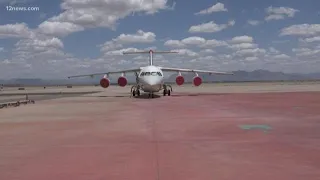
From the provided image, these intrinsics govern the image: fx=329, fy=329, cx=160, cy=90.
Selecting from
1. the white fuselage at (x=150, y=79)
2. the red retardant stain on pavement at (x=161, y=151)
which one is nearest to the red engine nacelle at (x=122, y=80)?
the white fuselage at (x=150, y=79)

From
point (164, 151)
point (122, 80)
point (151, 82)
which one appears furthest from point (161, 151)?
point (122, 80)

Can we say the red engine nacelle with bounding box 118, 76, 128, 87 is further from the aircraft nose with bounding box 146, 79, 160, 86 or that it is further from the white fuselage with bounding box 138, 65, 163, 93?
the aircraft nose with bounding box 146, 79, 160, 86

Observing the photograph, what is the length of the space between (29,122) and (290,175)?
41.1 feet

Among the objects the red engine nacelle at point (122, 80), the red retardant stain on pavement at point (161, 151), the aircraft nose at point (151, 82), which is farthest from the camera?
the red engine nacelle at point (122, 80)

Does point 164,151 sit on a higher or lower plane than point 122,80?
lower

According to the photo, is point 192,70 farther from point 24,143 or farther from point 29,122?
point 24,143

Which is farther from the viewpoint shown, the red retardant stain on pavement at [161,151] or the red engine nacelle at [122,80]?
the red engine nacelle at [122,80]

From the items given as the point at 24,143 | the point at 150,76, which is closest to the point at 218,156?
the point at 24,143

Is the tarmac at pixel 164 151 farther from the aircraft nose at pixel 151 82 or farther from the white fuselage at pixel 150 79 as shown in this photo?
the white fuselage at pixel 150 79

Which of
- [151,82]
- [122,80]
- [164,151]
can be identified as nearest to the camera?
[164,151]

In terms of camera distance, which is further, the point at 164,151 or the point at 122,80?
the point at 122,80

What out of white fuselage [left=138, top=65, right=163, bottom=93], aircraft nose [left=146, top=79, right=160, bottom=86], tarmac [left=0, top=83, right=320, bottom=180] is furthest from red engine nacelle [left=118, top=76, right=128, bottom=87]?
tarmac [left=0, top=83, right=320, bottom=180]

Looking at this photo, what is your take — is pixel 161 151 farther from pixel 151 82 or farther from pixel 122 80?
pixel 122 80

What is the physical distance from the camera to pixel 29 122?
15414 mm
